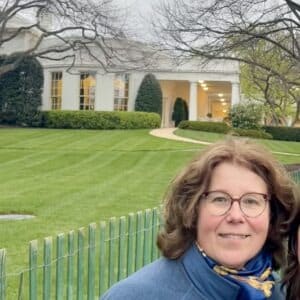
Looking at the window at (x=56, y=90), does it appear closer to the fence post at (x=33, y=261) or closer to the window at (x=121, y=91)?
the window at (x=121, y=91)

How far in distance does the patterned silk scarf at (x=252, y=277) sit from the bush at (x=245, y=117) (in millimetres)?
31540

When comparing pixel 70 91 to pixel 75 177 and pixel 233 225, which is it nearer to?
pixel 75 177

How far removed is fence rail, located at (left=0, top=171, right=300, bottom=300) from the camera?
3.72 metres

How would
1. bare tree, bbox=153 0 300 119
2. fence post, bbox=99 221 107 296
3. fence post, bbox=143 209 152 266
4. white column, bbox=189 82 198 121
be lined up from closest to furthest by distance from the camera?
fence post, bbox=99 221 107 296
fence post, bbox=143 209 152 266
bare tree, bbox=153 0 300 119
white column, bbox=189 82 198 121

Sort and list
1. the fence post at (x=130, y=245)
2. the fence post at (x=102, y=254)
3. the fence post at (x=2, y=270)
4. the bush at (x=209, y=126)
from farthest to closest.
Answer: the bush at (x=209, y=126)
the fence post at (x=130, y=245)
the fence post at (x=102, y=254)
the fence post at (x=2, y=270)

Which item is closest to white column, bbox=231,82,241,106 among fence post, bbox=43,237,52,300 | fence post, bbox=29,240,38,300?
fence post, bbox=43,237,52,300

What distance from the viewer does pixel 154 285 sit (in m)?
1.82

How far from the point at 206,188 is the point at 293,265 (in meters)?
0.38

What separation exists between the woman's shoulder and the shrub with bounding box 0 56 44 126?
33.2 m

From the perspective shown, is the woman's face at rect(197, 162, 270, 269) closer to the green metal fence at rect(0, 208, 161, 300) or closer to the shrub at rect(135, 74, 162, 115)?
the green metal fence at rect(0, 208, 161, 300)

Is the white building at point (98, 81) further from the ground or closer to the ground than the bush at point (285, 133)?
further from the ground

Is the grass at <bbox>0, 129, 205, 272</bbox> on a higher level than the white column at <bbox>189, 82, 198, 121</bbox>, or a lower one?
lower

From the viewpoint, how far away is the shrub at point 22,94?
34.4 metres

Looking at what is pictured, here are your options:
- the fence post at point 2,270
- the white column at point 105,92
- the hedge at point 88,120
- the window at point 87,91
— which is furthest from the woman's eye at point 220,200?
the window at point 87,91
